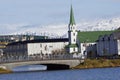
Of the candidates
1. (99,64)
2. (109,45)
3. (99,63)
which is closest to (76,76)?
(99,64)

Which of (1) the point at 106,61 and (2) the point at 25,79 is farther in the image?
(1) the point at 106,61

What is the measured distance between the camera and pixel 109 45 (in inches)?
7377

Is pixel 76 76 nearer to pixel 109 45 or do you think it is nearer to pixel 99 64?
pixel 99 64

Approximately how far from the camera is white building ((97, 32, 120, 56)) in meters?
180

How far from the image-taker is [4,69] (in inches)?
5069

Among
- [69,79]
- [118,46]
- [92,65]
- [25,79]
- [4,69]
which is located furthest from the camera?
[118,46]

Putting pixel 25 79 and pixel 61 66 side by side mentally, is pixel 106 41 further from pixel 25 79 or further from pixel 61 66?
pixel 25 79

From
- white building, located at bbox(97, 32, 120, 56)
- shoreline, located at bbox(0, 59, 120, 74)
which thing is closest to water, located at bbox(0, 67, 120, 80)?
shoreline, located at bbox(0, 59, 120, 74)

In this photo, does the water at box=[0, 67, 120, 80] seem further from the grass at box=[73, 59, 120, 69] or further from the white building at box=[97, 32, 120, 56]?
the white building at box=[97, 32, 120, 56]

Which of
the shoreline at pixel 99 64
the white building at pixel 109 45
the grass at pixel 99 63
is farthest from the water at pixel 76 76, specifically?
the white building at pixel 109 45

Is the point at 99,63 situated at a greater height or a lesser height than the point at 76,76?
greater

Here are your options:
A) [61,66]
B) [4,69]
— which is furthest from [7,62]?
[61,66]

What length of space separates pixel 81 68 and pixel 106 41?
181 ft

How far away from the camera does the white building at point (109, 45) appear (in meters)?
180
